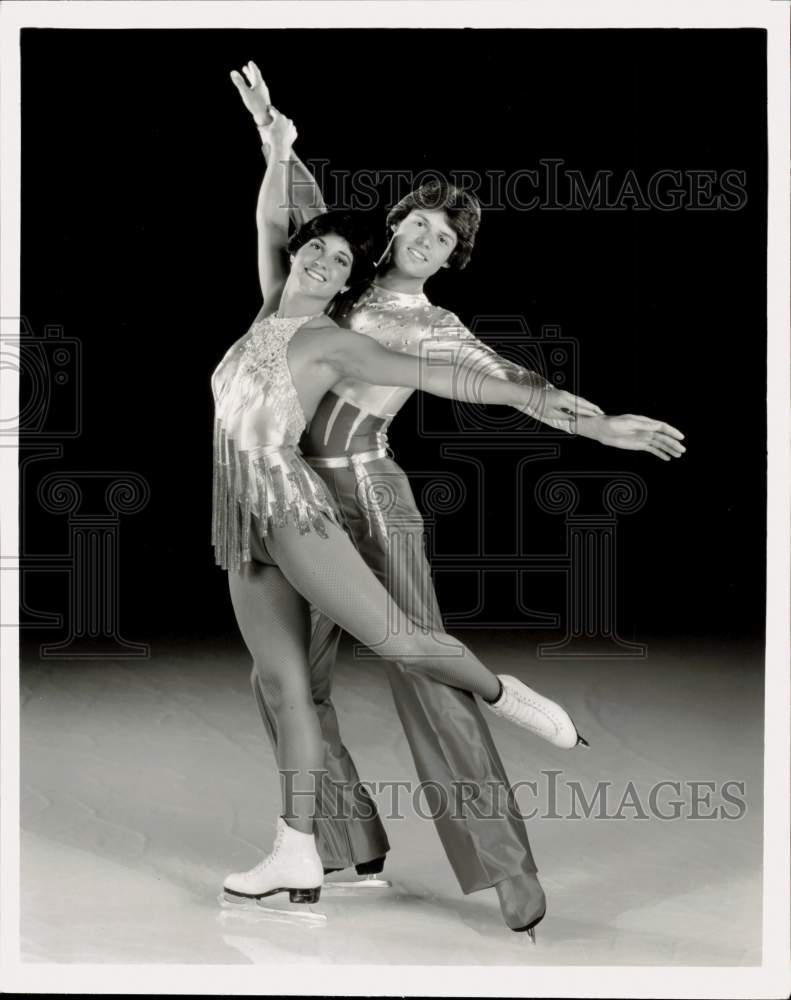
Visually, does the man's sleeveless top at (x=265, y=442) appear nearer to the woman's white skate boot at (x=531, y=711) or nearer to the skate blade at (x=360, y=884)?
the woman's white skate boot at (x=531, y=711)

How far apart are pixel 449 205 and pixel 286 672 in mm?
1258

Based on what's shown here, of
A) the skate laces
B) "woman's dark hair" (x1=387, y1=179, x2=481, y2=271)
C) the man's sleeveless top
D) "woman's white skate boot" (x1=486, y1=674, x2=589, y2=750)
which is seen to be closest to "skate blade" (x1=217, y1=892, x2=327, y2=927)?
the skate laces

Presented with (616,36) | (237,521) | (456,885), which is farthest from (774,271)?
(456,885)

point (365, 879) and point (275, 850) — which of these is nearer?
point (275, 850)

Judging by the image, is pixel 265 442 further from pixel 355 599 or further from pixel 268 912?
pixel 268 912

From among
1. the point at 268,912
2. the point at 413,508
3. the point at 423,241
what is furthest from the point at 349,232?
the point at 268,912

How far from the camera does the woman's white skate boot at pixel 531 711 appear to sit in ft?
12.3

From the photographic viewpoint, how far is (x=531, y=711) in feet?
12.3

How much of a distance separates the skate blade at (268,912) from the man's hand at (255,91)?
6.76ft

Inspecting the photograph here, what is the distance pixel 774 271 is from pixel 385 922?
6.41 ft

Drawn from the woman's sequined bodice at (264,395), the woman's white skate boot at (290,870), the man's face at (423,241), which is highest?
the man's face at (423,241)

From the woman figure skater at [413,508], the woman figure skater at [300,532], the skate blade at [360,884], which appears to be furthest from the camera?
the skate blade at [360,884]

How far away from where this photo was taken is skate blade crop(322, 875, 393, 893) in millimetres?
4020

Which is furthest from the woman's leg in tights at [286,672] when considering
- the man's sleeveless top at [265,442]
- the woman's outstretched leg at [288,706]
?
the man's sleeveless top at [265,442]
